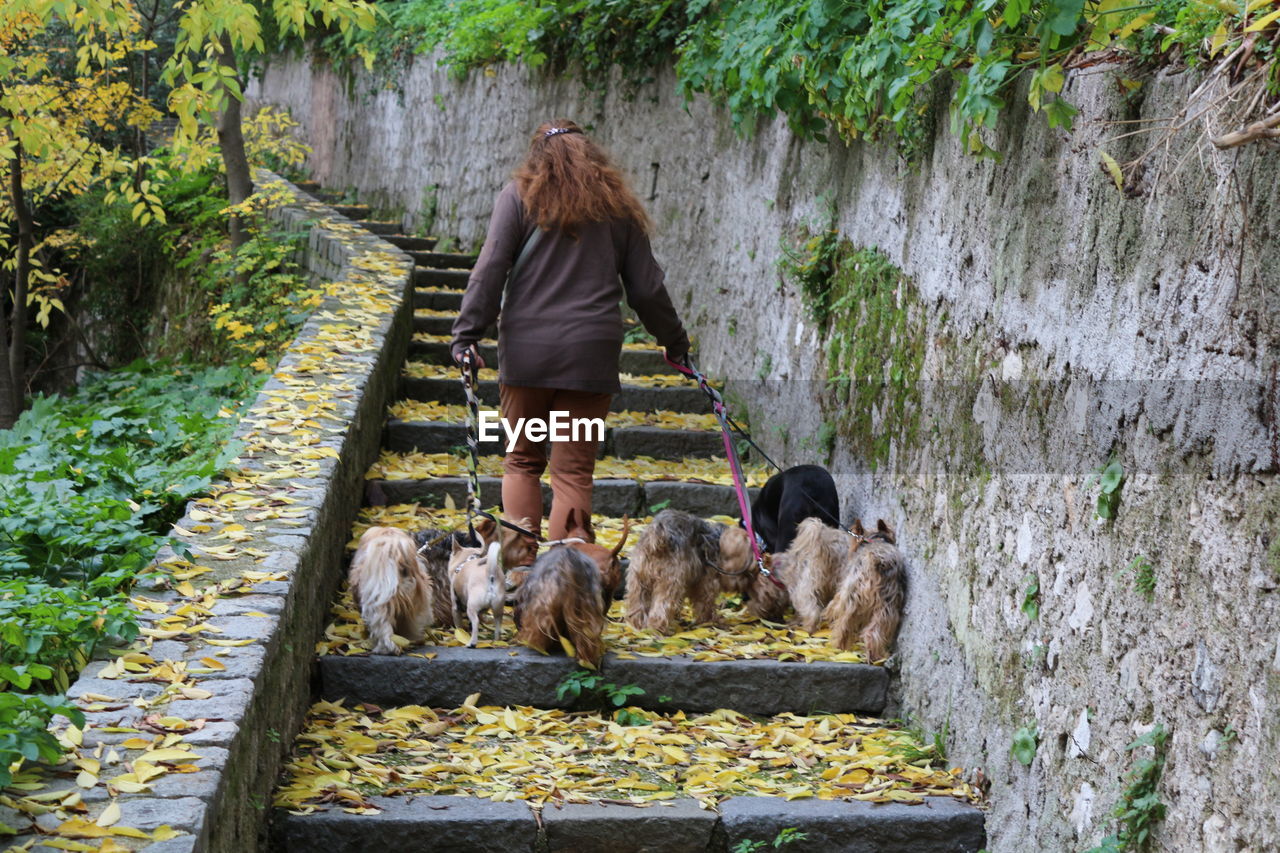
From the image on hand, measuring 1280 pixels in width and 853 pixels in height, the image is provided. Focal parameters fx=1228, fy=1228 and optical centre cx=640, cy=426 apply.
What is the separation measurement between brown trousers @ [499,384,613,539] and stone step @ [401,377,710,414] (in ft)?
7.47

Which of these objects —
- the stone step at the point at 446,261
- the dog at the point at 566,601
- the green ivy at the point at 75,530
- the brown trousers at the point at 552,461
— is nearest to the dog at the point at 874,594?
the dog at the point at 566,601

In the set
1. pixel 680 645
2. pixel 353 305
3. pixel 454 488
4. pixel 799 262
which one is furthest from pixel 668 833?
pixel 353 305

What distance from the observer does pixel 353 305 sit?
7840 mm

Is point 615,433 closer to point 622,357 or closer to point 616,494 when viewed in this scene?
point 616,494

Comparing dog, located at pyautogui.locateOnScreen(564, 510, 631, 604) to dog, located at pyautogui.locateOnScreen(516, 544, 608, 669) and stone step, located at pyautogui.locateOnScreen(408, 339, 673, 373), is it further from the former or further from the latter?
stone step, located at pyautogui.locateOnScreen(408, 339, 673, 373)

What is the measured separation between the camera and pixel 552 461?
553cm

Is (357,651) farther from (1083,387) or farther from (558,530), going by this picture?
(1083,387)

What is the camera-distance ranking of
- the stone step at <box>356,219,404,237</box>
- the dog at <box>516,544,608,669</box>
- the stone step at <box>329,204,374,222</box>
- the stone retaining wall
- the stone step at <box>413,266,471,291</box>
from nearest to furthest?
the stone retaining wall < the dog at <box>516,544,608,669</box> < the stone step at <box>413,266,471,291</box> < the stone step at <box>356,219,404,237</box> < the stone step at <box>329,204,374,222</box>

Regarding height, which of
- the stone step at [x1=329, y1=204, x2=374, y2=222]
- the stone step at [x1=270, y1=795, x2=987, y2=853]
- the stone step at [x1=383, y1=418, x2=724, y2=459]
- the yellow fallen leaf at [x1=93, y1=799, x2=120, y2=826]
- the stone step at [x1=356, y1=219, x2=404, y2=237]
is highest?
the stone step at [x1=329, y1=204, x2=374, y2=222]

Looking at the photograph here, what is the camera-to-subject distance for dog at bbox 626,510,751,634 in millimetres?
4980

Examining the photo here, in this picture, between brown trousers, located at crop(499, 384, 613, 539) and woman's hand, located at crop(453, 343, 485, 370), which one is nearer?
woman's hand, located at crop(453, 343, 485, 370)

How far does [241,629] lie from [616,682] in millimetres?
1599

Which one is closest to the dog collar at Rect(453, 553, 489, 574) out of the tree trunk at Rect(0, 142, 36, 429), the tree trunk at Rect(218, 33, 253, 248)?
the tree trunk at Rect(0, 142, 36, 429)

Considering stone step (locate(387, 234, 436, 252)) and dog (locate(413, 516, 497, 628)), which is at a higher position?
stone step (locate(387, 234, 436, 252))
